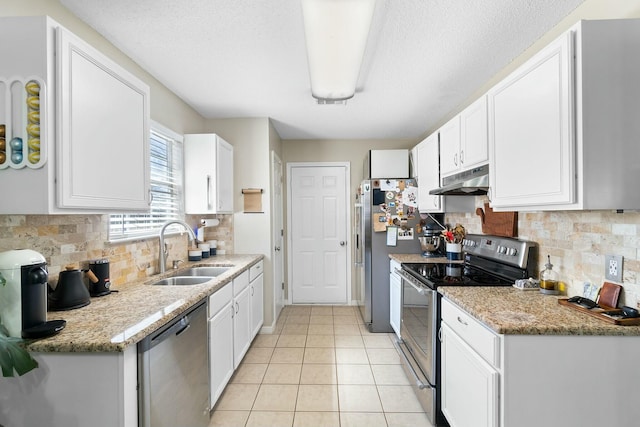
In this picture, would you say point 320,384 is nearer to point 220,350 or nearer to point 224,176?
point 220,350

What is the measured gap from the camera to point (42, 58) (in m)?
1.17

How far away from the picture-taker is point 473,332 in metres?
1.51

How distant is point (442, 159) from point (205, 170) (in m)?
2.23

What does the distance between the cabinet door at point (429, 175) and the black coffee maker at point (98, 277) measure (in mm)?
2686

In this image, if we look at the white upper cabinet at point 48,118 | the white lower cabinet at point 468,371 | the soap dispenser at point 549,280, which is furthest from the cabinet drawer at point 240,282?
the soap dispenser at point 549,280

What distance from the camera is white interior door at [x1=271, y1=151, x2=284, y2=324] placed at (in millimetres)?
3678

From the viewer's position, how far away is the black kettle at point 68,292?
1483 millimetres

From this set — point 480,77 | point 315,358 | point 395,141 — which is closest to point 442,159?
point 480,77

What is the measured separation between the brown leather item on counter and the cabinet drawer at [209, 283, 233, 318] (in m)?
2.14

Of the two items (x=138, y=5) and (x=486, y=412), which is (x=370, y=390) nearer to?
(x=486, y=412)

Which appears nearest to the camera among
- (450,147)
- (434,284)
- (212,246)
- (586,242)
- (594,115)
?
(594,115)

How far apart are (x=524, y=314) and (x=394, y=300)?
188 cm

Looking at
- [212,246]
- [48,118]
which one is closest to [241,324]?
[212,246]

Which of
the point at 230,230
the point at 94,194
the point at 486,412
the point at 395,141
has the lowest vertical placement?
the point at 486,412
